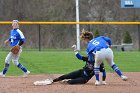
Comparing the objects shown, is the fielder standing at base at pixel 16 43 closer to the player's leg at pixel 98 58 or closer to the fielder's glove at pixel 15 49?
the fielder's glove at pixel 15 49

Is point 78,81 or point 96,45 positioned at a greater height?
point 96,45

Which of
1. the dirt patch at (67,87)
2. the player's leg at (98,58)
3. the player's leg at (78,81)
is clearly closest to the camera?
the dirt patch at (67,87)

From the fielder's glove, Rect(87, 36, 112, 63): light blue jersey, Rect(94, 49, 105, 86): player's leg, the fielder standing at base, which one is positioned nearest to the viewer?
Rect(94, 49, 105, 86): player's leg

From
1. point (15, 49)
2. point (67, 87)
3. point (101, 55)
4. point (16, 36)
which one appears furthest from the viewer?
point (16, 36)

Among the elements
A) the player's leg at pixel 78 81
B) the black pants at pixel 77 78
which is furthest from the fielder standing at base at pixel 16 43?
the player's leg at pixel 78 81

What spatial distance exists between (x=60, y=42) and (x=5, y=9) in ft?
28.2

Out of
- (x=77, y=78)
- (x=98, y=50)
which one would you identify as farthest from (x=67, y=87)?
(x=98, y=50)

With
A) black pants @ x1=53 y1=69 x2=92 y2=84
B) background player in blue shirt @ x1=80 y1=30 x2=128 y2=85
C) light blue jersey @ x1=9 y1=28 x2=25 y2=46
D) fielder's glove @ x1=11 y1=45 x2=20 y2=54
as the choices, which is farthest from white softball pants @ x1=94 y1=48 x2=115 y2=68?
light blue jersey @ x1=9 y1=28 x2=25 y2=46

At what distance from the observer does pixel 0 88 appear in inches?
423

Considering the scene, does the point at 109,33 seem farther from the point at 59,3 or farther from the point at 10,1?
the point at 10,1

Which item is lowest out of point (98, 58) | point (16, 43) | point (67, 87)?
point (67, 87)

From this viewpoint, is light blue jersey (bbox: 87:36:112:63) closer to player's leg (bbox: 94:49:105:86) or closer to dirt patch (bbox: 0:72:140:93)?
player's leg (bbox: 94:49:105:86)

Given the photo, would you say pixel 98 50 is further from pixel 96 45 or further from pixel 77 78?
pixel 77 78

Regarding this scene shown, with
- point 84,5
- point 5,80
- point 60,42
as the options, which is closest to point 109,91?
point 5,80
